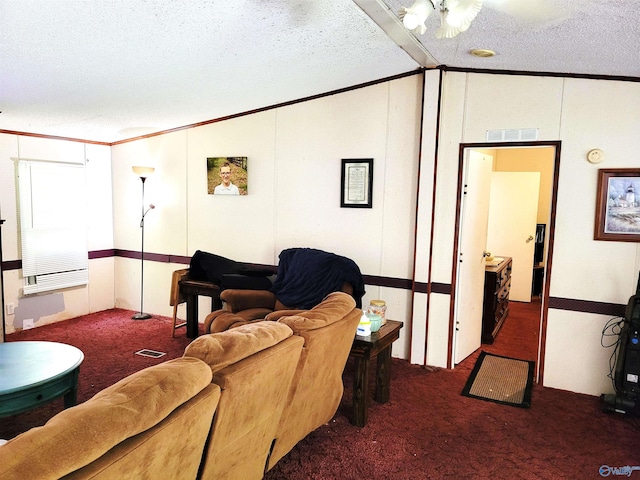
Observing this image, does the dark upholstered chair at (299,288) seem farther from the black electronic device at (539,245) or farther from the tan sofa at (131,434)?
the black electronic device at (539,245)

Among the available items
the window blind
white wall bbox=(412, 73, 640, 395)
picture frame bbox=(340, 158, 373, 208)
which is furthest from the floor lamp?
white wall bbox=(412, 73, 640, 395)

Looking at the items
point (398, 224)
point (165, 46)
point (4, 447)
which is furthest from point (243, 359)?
point (398, 224)

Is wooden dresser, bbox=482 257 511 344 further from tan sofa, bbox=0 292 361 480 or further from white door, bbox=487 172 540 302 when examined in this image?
tan sofa, bbox=0 292 361 480

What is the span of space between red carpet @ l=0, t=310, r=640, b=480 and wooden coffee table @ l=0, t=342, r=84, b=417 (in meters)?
0.43

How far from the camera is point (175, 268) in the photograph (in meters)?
5.51

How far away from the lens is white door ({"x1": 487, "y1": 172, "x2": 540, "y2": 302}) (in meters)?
6.59

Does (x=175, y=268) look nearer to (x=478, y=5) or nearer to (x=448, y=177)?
(x=448, y=177)

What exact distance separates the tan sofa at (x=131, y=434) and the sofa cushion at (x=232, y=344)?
0.08 meters

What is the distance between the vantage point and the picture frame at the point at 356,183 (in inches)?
171

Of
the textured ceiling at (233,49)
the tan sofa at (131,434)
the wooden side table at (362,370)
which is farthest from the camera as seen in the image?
the wooden side table at (362,370)

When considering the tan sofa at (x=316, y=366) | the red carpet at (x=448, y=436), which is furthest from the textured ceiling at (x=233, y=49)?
the red carpet at (x=448, y=436)

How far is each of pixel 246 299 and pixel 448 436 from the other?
207 cm

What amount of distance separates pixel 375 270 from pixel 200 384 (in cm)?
300

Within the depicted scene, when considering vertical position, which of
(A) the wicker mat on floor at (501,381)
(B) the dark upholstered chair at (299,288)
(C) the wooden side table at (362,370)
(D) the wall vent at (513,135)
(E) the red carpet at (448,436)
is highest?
(D) the wall vent at (513,135)
